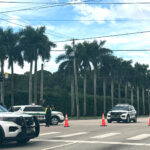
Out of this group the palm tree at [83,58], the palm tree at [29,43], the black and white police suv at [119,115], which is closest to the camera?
the black and white police suv at [119,115]

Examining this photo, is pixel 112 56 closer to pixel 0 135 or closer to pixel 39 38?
pixel 39 38

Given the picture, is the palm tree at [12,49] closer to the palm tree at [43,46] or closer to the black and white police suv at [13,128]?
the palm tree at [43,46]

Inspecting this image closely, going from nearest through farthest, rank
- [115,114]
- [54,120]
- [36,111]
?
1. [36,111]
2. [54,120]
3. [115,114]

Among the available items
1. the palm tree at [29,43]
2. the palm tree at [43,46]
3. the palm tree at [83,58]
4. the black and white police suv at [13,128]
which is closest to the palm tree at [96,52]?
the palm tree at [83,58]

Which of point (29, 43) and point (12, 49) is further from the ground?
point (29, 43)

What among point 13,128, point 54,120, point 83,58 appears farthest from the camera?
point 83,58

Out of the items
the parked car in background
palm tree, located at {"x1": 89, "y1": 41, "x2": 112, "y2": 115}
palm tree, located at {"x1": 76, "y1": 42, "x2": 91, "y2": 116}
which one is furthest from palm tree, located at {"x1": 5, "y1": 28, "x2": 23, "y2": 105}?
the parked car in background

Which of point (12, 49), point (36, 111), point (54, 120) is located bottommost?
point (54, 120)

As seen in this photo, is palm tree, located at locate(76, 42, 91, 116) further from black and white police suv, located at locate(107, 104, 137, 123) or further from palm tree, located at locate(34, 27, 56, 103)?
black and white police suv, located at locate(107, 104, 137, 123)

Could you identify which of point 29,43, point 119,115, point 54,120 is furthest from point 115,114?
point 29,43

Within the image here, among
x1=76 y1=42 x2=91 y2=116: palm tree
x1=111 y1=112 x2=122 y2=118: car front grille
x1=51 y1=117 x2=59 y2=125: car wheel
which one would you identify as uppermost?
x1=76 y1=42 x2=91 y2=116: palm tree

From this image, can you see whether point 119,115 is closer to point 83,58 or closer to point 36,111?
point 36,111

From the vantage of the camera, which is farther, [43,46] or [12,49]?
[12,49]

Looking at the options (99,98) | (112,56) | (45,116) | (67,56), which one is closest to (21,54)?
(67,56)
